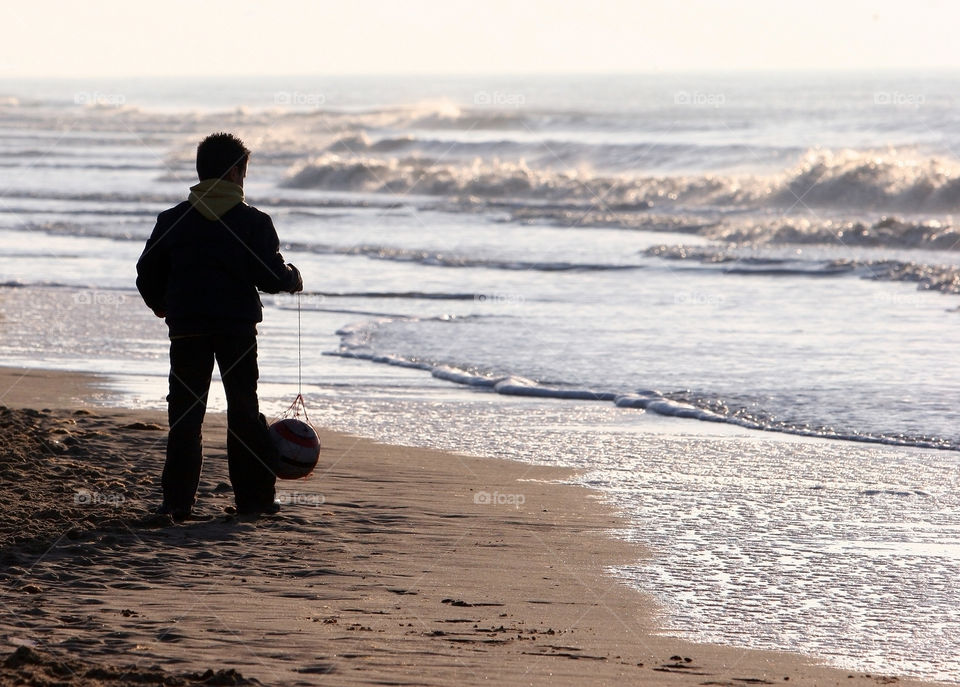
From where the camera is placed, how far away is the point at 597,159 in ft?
138

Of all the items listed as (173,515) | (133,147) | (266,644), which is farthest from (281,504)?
(133,147)

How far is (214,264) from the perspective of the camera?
17.8 feet

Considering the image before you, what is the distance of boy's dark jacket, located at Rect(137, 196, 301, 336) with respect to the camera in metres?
5.42

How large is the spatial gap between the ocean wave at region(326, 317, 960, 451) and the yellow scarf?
151 inches

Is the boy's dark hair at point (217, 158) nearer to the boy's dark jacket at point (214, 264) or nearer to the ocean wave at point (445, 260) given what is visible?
the boy's dark jacket at point (214, 264)

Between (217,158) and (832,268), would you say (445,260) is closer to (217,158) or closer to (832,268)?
(832,268)

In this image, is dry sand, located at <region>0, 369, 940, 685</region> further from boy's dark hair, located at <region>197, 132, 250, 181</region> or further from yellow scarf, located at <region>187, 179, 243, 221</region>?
boy's dark hair, located at <region>197, 132, 250, 181</region>

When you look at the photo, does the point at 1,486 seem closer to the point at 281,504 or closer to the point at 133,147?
the point at 281,504

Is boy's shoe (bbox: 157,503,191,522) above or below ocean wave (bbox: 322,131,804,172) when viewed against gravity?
below

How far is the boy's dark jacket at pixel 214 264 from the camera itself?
542 cm

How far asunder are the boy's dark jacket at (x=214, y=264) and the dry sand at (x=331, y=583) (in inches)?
33.8

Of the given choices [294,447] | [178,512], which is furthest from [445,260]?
[178,512]

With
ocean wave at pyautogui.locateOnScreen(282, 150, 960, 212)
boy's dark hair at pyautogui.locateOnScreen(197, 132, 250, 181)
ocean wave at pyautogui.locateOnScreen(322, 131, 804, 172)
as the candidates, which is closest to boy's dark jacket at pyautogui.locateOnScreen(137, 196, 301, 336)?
boy's dark hair at pyautogui.locateOnScreen(197, 132, 250, 181)

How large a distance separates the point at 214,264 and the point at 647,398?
402 centimetres
